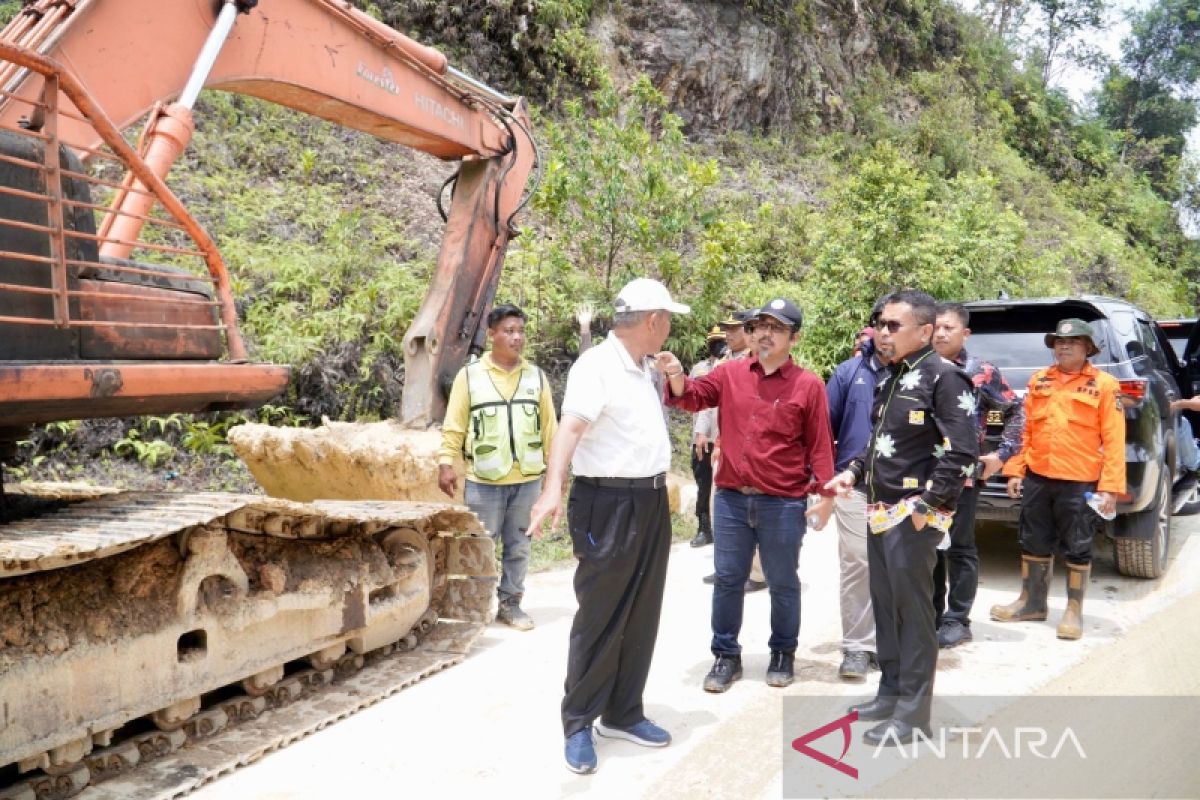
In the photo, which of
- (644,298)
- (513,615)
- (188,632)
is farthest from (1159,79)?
(188,632)

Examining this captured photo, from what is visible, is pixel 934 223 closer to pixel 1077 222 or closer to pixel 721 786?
pixel 721 786

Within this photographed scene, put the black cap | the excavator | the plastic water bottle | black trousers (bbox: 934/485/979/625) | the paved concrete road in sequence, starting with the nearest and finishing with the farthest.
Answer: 1. the excavator
2. the paved concrete road
3. the black cap
4. black trousers (bbox: 934/485/979/625)
5. the plastic water bottle

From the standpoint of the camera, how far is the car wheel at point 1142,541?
5.88 m

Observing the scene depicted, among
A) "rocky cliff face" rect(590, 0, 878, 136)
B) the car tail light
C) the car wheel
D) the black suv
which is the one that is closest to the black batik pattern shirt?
the black suv

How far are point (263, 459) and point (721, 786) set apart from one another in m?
4.89

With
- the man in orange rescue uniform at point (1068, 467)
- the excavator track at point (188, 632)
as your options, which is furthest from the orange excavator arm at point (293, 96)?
the man in orange rescue uniform at point (1068, 467)

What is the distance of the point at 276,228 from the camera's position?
10.3 metres

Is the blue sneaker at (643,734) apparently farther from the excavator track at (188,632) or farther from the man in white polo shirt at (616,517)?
the excavator track at (188,632)

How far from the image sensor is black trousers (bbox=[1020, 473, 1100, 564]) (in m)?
5.10

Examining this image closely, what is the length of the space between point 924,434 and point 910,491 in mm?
234

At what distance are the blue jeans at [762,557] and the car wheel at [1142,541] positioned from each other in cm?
293

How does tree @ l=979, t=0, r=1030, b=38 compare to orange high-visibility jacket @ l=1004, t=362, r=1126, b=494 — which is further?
tree @ l=979, t=0, r=1030, b=38

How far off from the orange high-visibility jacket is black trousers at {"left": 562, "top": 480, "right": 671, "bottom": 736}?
8.62ft

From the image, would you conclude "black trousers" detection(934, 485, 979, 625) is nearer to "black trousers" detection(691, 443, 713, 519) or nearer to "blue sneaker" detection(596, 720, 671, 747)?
"blue sneaker" detection(596, 720, 671, 747)
